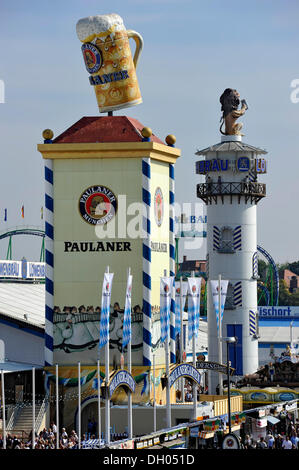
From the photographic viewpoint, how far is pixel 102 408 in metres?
53.9

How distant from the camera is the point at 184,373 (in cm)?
5147

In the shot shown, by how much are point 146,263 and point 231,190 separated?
21.5 meters

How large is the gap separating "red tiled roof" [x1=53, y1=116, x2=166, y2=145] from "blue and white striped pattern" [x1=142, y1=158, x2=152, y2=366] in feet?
5.00

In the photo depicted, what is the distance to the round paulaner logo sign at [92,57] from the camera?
5538 cm

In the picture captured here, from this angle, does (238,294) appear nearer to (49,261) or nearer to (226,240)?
(226,240)

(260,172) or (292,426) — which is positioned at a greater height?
(260,172)

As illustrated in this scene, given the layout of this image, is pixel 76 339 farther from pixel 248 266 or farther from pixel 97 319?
pixel 248 266

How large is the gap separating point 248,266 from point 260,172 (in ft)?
20.1

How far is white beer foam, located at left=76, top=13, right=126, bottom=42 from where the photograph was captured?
54.9 metres

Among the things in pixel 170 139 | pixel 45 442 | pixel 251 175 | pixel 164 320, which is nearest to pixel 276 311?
pixel 251 175

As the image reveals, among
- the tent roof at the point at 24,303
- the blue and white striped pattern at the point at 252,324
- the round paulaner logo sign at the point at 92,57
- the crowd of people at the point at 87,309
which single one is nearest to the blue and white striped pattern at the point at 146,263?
the crowd of people at the point at 87,309
